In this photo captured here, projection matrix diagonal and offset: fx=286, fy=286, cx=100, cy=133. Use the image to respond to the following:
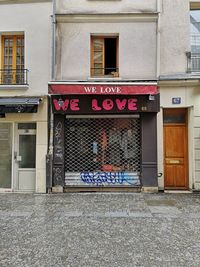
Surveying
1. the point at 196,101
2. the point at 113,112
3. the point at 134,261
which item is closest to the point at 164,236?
the point at 134,261

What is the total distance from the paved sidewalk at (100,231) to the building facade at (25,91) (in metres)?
1.20

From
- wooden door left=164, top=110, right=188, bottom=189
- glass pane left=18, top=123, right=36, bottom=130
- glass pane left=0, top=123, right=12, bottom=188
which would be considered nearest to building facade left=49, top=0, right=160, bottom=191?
wooden door left=164, top=110, right=188, bottom=189

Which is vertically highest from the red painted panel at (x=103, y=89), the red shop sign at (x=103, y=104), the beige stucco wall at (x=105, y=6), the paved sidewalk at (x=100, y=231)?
the beige stucco wall at (x=105, y=6)

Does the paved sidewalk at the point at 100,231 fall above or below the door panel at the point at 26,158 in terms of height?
below

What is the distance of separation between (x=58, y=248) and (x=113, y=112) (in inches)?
223

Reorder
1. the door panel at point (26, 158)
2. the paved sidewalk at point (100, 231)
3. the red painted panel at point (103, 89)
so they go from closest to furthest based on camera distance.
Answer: the paved sidewalk at point (100, 231)
the red painted panel at point (103, 89)
the door panel at point (26, 158)

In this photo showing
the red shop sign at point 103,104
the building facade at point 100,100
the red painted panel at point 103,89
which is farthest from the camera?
the building facade at point 100,100

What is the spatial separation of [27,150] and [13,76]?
2651mm

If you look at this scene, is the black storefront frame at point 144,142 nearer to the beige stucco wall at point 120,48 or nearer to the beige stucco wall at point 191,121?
the beige stucco wall at point 191,121

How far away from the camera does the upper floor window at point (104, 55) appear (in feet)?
33.3

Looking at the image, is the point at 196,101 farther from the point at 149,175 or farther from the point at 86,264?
the point at 86,264

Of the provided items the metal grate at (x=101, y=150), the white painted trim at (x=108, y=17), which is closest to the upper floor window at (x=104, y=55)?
the white painted trim at (x=108, y=17)

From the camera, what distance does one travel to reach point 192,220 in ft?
21.4

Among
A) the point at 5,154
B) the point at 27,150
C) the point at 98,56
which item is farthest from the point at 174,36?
the point at 5,154
